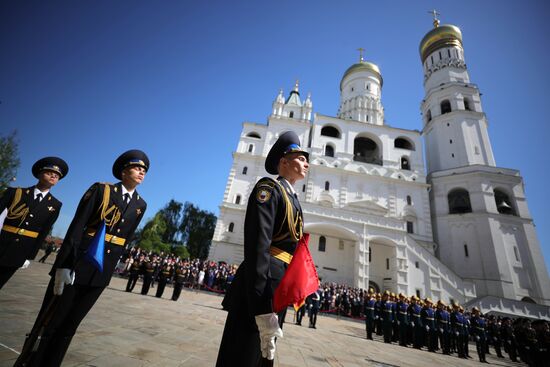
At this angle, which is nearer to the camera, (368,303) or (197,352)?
(197,352)

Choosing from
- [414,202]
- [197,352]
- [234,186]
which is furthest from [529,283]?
[197,352]

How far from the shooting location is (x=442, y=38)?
37531mm

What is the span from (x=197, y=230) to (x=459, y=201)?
40777mm

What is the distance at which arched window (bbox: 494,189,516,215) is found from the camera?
89.8 feet

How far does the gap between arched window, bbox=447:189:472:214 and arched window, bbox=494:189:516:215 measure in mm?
2871

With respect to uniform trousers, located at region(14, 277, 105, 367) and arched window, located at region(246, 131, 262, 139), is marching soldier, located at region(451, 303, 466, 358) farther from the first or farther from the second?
arched window, located at region(246, 131, 262, 139)

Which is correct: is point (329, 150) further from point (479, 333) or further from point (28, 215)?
point (28, 215)

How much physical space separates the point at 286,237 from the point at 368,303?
1116cm

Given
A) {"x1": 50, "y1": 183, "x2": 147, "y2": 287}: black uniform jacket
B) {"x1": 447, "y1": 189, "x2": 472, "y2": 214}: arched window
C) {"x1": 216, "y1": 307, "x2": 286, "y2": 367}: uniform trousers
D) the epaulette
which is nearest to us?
Result: {"x1": 216, "y1": 307, "x2": 286, "y2": 367}: uniform trousers

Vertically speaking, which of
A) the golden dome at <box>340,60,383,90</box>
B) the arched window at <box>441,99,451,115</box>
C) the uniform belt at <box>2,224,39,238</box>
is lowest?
the uniform belt at <box>2,224,39,238</box>

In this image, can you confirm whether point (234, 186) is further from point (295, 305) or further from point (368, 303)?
point (295, 305)

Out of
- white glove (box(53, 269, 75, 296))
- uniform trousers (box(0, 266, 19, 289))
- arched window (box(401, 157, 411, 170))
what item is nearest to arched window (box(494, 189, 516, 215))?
arched window (box(401, 157, 411, 170))

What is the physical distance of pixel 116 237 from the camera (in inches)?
113

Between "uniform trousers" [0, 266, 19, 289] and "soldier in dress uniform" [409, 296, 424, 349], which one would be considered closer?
"uniform trousers" [0, 266, 19, 289]
